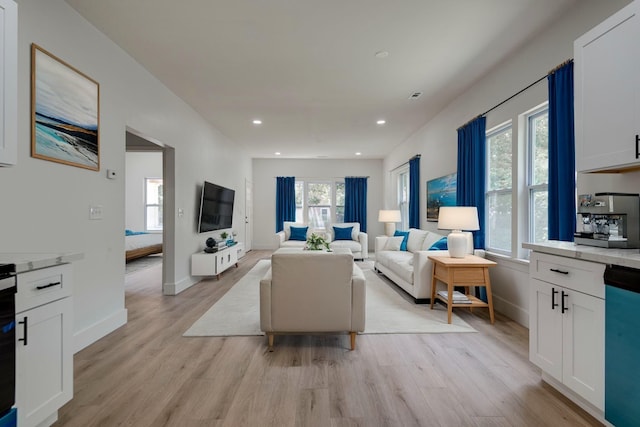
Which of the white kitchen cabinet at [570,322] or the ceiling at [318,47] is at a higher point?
the ceiling at [318,47]

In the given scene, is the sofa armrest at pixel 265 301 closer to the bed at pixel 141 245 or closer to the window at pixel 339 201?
the bed at pixel 141 245

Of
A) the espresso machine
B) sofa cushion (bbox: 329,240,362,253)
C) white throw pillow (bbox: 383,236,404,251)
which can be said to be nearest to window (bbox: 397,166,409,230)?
sofa cushion (bbox: 329,240,362,253)

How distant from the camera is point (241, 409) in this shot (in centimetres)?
173

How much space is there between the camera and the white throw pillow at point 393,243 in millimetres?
5633

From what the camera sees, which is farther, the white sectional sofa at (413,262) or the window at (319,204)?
the window at (319,204)

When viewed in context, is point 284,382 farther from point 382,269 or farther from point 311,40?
point 382,269

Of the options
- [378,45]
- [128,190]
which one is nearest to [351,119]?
[378,45]

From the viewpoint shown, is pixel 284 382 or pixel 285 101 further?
pixel 285 101

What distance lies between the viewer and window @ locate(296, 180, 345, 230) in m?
9.05

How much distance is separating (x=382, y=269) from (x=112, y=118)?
4.33 meters

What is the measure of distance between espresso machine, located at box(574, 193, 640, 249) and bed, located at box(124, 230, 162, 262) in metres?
6.97

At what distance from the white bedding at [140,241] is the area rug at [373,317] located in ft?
11.0

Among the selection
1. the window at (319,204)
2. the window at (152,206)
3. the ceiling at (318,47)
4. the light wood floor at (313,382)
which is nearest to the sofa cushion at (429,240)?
the light wood floor at (313,382)

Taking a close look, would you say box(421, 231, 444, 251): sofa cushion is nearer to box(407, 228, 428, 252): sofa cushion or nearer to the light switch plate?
box(407, 228, 428, 252): sofa cushion
